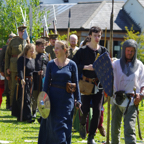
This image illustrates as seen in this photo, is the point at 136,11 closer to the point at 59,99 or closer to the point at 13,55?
the point at 13,55

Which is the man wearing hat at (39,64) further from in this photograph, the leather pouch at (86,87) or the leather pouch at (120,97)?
the leather pouch at (120,97)

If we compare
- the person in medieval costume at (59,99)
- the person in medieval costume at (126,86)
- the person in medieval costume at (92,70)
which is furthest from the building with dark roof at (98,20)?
the person in medieval costume at (126,86)

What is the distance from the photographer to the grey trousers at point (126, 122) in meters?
5.82

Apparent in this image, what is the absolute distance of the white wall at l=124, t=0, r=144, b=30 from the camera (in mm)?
25562

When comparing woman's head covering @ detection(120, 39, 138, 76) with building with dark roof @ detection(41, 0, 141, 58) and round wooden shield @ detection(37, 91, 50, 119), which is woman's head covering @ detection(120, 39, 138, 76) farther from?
building with dark roof @ detection(41, 0, 141, 58)

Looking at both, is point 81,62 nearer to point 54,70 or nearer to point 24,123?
point 54,70

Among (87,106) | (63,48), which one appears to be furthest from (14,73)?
(63,48)

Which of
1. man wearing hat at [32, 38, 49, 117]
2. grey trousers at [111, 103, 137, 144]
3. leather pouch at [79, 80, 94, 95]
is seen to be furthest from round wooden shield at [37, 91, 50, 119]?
man wearing hat at [32, 38, 49, 117]

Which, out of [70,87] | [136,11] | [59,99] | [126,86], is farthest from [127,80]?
[136,11]

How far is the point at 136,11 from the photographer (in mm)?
26344

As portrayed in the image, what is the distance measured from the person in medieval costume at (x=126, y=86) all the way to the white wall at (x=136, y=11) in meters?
19.5

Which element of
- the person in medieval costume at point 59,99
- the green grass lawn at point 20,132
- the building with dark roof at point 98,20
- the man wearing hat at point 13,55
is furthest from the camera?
the building with dark roof at point 98,20

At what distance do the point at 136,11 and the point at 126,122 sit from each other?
21.2m

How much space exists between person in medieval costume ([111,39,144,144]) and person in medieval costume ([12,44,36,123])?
12.4 feet
